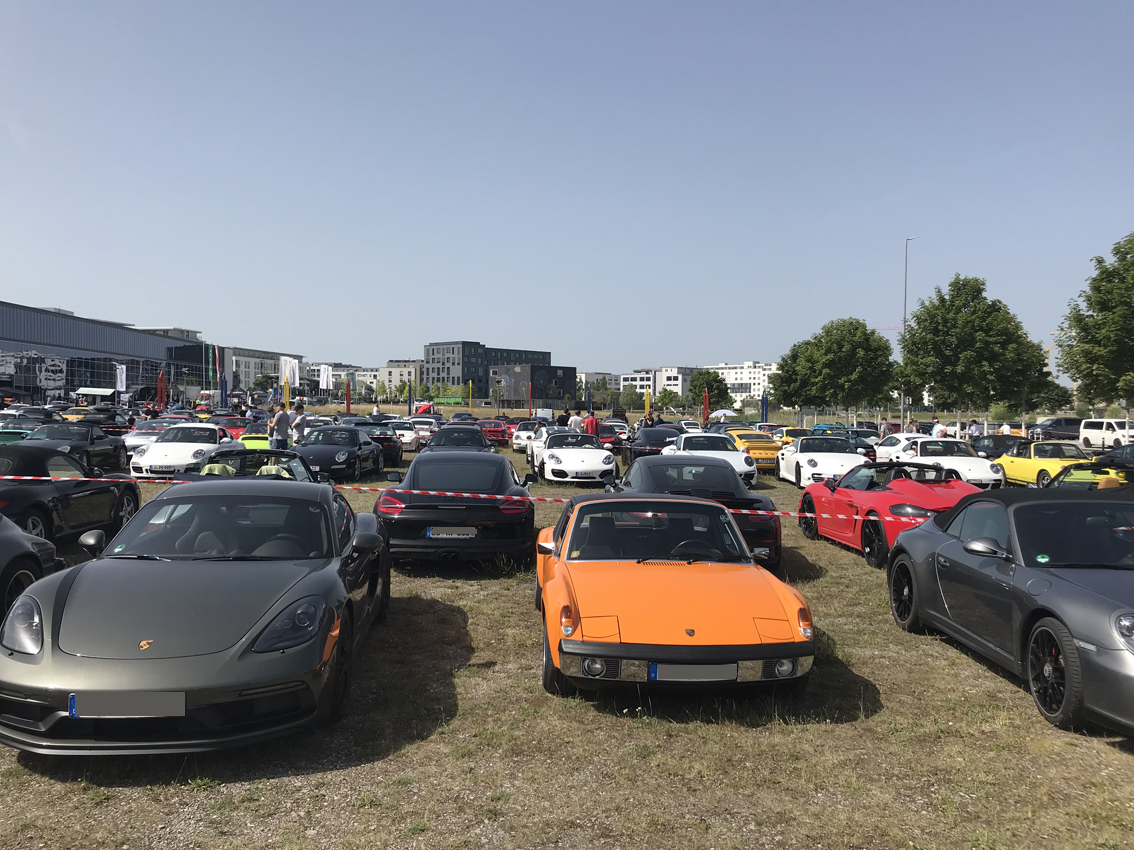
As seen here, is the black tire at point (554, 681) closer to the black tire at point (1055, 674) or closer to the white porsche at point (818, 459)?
the black tire at point (1055, 674)

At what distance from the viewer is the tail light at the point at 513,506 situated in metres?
9.85

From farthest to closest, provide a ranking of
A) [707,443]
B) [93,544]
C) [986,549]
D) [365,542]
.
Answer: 1. [707,443]
2. [365,542]
3. [986,549]
4. [93,544]

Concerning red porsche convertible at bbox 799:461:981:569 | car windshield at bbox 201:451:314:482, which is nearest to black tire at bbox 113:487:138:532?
car windshield at bbox 201:451:314:482

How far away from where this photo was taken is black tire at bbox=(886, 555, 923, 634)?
7.46 metres

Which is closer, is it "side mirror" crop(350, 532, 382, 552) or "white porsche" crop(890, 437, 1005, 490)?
"side mirror" crop(350, 532, 382, 552)

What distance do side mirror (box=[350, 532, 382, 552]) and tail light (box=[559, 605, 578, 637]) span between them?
1580mm

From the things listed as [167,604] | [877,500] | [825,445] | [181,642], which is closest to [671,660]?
[181,642]

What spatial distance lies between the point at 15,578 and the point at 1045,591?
733 centimetres

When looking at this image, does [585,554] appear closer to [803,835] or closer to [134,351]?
[803,835]

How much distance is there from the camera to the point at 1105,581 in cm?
529

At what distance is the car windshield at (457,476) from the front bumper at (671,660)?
5.13 metres

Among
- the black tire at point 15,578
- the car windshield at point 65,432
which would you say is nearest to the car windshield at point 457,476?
the black tire at point 15,578

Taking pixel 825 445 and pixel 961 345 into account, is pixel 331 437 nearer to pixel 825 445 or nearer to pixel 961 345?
pixel 825 445

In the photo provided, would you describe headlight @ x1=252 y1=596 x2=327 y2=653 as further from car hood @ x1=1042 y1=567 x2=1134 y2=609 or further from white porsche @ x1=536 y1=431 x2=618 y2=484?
white porsche @ x1=536 y1=431 x2=618 y2=484
